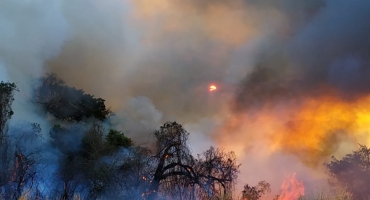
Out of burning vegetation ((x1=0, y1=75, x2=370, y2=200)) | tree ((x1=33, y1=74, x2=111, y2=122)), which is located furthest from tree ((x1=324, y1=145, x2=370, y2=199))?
tree ((x1=33, y1=74, x2=111, y2=122))

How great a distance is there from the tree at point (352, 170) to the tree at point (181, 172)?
8.96 m

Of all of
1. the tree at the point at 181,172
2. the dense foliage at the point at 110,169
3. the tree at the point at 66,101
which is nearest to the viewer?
the dense foliage at the point at 110,169

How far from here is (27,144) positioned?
89.5ft

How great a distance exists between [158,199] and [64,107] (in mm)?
19191

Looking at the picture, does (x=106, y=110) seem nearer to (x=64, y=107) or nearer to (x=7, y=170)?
(x=64, y=107)

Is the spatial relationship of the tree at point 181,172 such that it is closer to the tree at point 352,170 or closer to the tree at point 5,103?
the tree at point 352,170

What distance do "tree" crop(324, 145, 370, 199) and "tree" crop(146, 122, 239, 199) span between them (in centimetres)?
896

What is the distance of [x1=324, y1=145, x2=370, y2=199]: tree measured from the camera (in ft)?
87.9

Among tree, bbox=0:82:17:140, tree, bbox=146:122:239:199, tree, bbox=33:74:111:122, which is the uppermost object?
tree, bbox=33:74:111:122

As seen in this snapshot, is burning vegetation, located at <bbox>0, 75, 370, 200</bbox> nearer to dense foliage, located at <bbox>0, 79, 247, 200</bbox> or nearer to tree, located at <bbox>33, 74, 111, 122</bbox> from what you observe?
dense foliage, located at <bbox>0, 79, 247, 200</bbox>

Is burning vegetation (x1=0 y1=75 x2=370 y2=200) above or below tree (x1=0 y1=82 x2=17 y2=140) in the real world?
below

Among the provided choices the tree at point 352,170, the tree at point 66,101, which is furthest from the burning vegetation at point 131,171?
the tree at point 66,101

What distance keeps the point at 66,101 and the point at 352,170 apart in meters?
27.1

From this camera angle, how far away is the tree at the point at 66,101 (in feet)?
123
